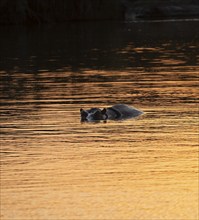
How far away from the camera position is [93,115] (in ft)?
53.1

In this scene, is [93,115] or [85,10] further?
[85,10]

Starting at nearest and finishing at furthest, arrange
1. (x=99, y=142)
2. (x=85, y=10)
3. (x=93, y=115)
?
(x=99, y=142), (x=93, y=115), (x=85, y=10)

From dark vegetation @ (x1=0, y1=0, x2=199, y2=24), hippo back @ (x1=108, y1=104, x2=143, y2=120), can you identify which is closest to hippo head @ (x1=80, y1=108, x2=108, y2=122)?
hippo back @ (x1=108, y1=104, x2=143, y2=120)

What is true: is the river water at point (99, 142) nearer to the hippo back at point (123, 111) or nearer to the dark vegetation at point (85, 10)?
the hippo back at point (123, 111)

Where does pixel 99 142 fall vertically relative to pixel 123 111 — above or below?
above

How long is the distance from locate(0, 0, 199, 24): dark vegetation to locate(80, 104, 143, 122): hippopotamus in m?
38.6

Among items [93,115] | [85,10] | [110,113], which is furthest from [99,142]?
[85,10]

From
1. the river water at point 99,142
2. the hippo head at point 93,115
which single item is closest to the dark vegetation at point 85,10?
the river water at point 99,142

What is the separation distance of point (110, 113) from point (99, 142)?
2664mm

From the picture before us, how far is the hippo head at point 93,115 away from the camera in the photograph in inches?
632

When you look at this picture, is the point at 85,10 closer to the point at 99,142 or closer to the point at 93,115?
the point at 93,115

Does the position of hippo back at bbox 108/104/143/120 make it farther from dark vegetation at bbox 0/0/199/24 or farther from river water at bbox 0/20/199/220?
dark vegetation at bbox 0/0/199/24

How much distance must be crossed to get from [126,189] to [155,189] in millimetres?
299

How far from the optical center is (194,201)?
1011cm
